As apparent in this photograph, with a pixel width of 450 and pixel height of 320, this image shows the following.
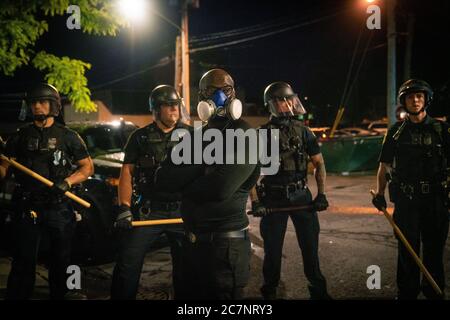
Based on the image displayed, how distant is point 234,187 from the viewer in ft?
8.43

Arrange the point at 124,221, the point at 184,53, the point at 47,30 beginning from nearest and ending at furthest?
the point at 124,221 → the point at 47,30 → the point at 184,53

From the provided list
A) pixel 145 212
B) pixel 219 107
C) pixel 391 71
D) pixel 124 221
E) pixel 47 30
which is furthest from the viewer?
pixel 391 71

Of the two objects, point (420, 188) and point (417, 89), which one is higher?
point (417, 89)

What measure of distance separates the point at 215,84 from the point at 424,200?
2271 millimetres

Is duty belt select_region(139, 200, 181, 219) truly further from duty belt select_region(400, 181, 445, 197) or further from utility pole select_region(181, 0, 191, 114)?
utility pole select_region(181, 0, 191, 114)

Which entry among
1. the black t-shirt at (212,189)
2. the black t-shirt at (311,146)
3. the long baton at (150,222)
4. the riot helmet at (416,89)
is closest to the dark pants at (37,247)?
the long baton at (150,222)

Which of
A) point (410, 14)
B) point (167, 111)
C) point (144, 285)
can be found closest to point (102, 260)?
point (144, 285)

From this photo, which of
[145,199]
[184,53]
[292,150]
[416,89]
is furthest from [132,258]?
[184,53]

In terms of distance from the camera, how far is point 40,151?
4.00 meters

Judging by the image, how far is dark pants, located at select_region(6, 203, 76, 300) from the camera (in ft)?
12.4

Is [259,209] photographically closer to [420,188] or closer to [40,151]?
[420,188]

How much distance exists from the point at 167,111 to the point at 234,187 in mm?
1672

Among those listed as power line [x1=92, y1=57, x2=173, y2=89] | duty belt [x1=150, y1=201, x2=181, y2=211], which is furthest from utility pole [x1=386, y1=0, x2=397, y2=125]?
power line [x1=92, y1=57, x2=173, y2=89]

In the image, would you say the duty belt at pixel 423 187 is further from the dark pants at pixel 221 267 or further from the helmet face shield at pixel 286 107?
the dark pants at pixel 221 267
